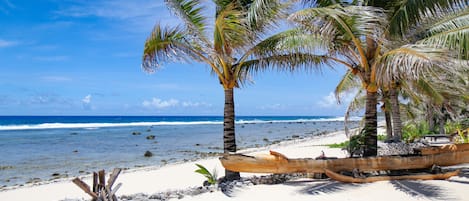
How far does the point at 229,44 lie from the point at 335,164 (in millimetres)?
3433

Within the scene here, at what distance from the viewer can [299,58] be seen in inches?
364

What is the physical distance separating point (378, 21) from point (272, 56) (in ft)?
7.80

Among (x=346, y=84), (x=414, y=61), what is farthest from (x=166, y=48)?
(x=346, y=84)

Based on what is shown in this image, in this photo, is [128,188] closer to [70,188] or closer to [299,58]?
[70,188]

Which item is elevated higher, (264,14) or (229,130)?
(264,14)

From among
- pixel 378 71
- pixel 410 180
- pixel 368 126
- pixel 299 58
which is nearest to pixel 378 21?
pixel 378 71

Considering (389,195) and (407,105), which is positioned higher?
(407,105)

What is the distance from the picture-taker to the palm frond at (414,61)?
693 centimetres

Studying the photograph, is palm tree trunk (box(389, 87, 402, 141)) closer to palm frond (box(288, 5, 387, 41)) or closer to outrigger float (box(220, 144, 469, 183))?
outrigger float (box(220, 144, 469, 183))

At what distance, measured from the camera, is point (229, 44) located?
27.5 ft

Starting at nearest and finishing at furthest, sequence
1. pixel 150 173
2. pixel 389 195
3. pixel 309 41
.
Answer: pixel 389 195, pixel 309 41, pixel 150 173

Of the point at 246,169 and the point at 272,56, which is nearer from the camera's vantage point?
the point at 246,169

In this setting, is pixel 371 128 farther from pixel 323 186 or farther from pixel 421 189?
pixel 323 186

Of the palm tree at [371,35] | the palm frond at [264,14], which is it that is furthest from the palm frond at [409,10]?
the palm frond at [264,14]
